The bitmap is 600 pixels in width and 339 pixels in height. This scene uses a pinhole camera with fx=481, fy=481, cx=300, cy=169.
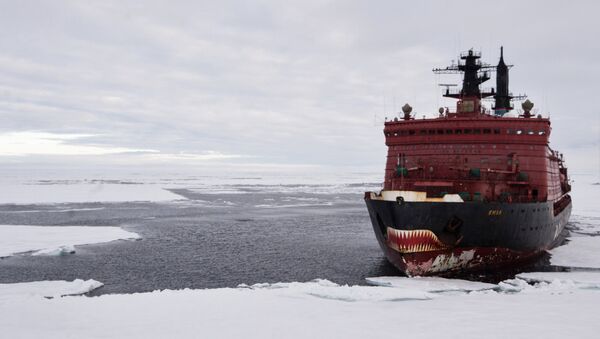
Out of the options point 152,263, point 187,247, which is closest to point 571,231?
point 187,247

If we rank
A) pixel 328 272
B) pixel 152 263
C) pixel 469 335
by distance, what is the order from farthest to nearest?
pixel 152 263, pixel 328 272, pixel 469 335

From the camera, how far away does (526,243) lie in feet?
74.7

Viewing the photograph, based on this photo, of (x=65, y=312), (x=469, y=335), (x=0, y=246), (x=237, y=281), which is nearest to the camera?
(x=469, y=335)

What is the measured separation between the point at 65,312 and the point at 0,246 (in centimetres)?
1666

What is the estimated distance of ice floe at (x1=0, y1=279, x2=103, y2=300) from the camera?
51.9ft

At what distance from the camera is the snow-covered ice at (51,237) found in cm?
2495

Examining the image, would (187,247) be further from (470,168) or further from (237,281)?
(470,168)

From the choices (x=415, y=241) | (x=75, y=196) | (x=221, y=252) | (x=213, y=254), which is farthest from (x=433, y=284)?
(x=75, y=196)

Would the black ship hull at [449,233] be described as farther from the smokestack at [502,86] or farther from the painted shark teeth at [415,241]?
the smokestack at [502,86]

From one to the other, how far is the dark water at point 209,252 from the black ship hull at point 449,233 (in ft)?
6.68

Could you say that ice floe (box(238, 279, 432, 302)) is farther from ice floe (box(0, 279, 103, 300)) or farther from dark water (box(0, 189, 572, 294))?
ice floe (box(0, 279, 103, 300))

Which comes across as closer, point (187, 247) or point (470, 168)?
point (470, 168)

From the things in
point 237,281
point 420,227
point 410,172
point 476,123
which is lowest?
point 237,281

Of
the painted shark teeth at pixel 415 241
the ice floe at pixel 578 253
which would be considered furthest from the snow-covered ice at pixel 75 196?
the ice floe at pixel 578 253
